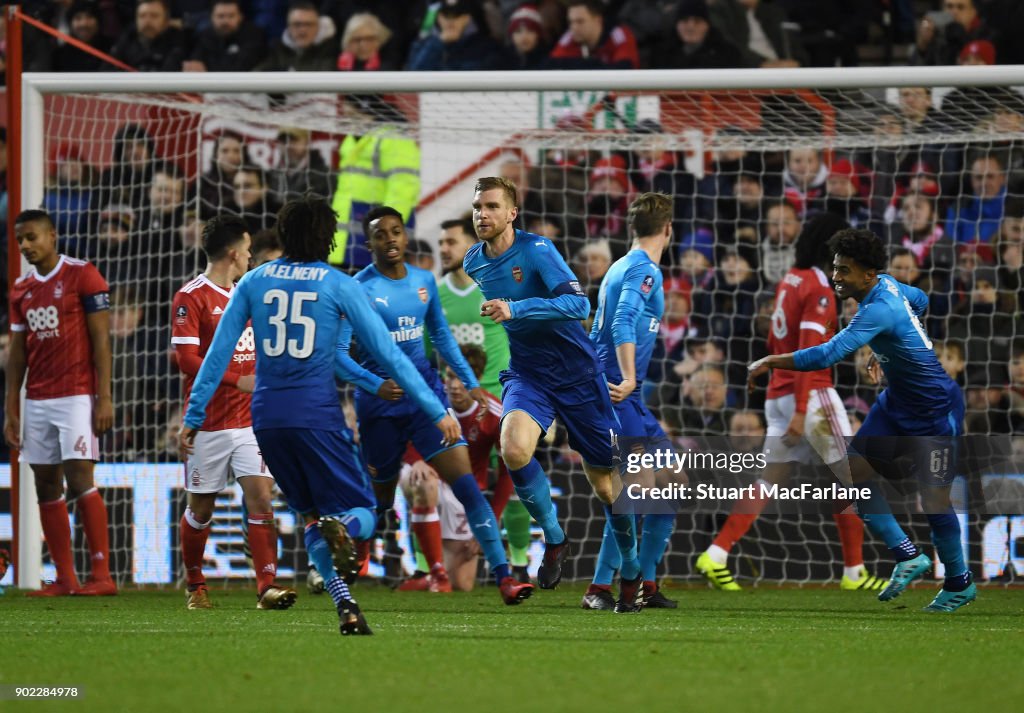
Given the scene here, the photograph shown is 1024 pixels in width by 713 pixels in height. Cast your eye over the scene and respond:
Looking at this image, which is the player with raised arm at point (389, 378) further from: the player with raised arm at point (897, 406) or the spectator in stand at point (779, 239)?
the spectator in stand at point (779, 239)

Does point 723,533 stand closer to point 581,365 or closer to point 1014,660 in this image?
point 581,365

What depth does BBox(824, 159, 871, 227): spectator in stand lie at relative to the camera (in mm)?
12023

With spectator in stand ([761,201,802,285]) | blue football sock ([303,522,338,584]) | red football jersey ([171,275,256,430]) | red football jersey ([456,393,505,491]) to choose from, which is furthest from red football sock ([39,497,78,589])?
spectator in stand ([761,201,802,285])

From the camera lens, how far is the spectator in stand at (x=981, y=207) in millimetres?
11633

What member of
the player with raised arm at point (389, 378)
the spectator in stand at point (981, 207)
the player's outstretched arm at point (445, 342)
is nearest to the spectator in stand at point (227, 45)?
the player with raised arm at point (389, 378)

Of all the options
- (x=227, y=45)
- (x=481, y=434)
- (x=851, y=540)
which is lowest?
(x=851, y=540)

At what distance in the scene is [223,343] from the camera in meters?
6.23

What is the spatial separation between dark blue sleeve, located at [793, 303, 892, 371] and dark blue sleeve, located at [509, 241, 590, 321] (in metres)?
1.18

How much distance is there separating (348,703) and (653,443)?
3850 mm

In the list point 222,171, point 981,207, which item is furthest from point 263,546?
point 981,207


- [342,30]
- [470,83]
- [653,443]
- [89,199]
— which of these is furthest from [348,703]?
[342,30]

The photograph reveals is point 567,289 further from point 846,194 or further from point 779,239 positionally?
point 846,194

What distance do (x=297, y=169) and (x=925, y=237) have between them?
498cm

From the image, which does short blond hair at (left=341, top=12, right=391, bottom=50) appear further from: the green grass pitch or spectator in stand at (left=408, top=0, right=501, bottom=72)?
the green grass pitch
